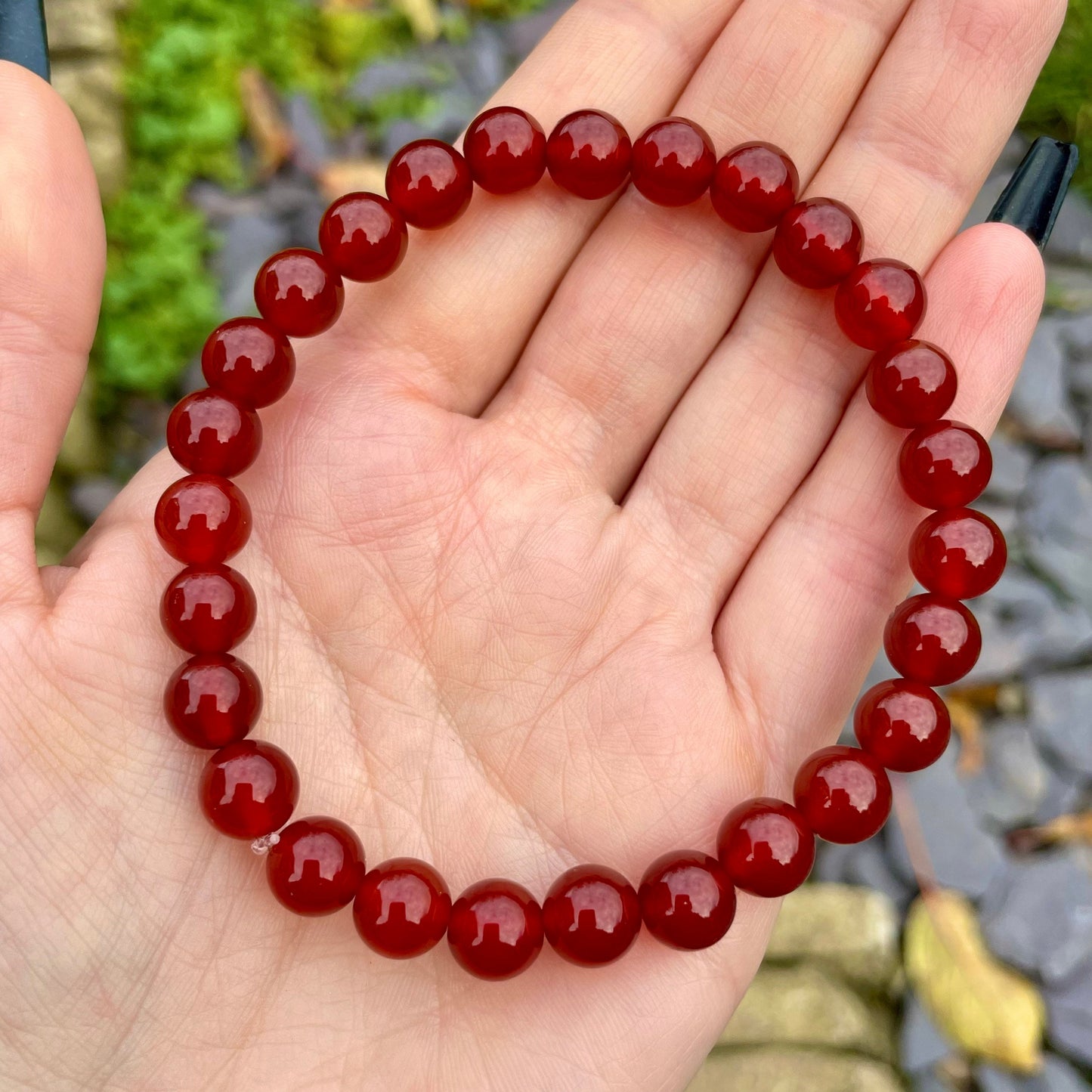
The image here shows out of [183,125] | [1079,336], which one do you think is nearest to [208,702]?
[183,125]

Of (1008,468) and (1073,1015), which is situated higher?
(1008,468)

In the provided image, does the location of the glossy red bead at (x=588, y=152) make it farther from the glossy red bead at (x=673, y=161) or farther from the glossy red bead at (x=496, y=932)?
the glossy red bead at (x=496, y=932)

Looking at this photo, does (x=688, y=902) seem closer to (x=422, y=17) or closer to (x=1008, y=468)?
(x=1008, y=468)

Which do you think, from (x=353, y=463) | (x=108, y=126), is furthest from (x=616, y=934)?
(x=108, y=126)

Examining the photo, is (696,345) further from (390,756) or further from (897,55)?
(390,756)

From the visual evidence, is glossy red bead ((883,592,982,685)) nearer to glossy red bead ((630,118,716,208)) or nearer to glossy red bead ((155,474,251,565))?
glossy red bead ((630,118,716,208))

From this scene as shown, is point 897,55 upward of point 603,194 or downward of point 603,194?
upward

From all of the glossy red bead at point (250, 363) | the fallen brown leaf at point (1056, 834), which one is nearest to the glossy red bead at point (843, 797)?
the fallen brown leaf at point (1056, 834)
